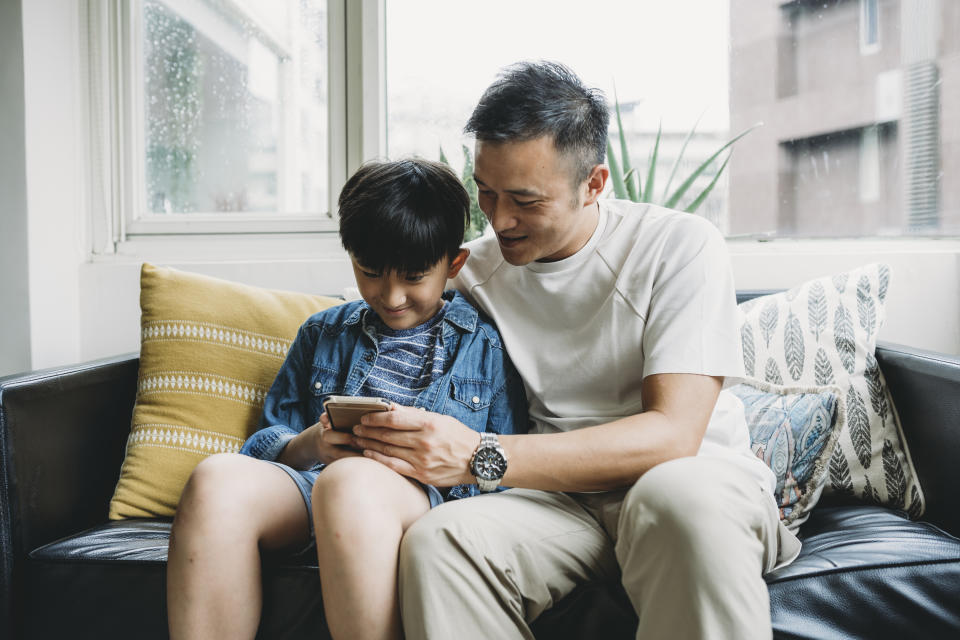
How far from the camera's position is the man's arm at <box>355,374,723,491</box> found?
102 cm

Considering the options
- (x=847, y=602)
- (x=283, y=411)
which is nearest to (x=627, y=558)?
(x=847, y=602)

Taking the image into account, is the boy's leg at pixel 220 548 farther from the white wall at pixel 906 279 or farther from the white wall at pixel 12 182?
the white wall at pixel 906 279

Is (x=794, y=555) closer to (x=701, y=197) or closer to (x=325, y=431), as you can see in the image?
(x=325, y=431)

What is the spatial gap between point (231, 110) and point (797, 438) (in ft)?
6.01

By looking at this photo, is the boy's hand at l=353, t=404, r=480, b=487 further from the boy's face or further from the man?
the boy's face

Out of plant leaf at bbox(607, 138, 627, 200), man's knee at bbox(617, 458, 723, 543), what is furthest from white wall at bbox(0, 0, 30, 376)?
man's knee at bbox(617, 458, 723, 543)

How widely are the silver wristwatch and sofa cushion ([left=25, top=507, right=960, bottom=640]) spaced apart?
0.21 metres

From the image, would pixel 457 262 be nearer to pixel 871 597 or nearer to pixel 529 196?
pixel 529 196

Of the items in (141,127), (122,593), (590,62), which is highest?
(590,62)

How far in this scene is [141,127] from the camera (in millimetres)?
2143

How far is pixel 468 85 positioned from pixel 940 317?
1.48 meters

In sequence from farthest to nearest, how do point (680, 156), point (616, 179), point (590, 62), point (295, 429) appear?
1. point (590, 62)
2. point (680, 156)
3. point (616, 179)
4. point (295, 429)

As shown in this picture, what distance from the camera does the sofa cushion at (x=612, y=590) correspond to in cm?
99

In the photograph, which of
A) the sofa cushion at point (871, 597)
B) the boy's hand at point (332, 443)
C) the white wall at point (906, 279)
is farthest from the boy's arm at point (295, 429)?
the white wall at point (906, 279)
